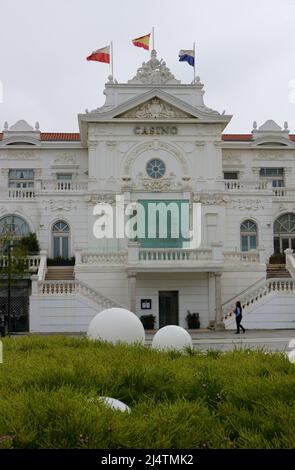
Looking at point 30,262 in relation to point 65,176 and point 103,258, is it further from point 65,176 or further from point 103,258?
point 65,176

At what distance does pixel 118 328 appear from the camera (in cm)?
1408

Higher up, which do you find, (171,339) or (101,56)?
(101,56)

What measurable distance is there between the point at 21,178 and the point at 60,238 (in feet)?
26.3

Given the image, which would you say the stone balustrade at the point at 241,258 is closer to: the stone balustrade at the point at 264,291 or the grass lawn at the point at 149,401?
the stone balustrade at the point at 264,291

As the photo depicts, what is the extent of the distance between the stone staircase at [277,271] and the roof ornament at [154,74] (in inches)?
555

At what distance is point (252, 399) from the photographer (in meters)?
7.44

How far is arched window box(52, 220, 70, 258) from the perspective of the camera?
4012 cm

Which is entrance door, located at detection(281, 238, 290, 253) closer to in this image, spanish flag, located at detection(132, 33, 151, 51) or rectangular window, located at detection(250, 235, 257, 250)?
rectangular window, located at detection(250, 235, 257, 250)

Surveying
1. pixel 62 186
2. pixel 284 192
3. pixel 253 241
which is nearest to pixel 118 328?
pixel 253 241

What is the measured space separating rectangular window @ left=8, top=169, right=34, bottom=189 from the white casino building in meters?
0.07

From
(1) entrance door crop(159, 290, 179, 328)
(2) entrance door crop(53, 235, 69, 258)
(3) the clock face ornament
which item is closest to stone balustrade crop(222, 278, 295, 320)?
(1) entrance door crop(159, 290, 179, 328)

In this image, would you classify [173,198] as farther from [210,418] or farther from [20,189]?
[210,418]

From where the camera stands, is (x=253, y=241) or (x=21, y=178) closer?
(x=253, y=241)

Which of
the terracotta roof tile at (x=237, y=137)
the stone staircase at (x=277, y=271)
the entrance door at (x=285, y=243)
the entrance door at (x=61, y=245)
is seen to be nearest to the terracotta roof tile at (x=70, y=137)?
the terracotta roof tile at (x=237, y=137)
